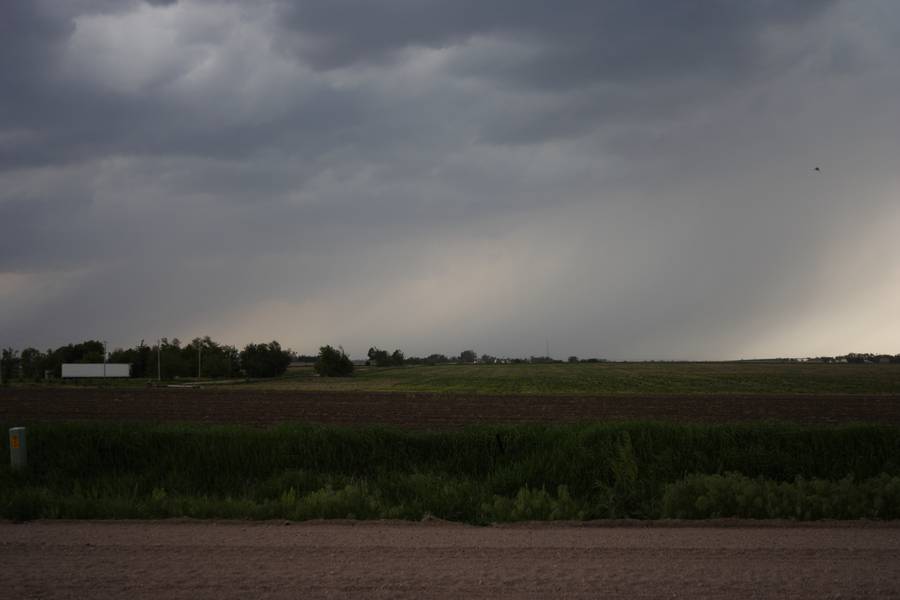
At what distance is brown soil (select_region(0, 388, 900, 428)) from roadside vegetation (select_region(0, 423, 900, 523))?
54.7ft

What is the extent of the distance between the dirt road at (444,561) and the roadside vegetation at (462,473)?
3.14ft

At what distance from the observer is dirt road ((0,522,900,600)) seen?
663 centimetres

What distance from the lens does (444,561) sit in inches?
298

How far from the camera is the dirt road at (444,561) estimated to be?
21.8 ft

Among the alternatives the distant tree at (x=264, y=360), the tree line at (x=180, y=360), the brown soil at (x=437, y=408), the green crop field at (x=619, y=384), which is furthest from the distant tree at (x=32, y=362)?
the brown soil at (x=437, y=408)

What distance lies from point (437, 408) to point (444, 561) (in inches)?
1407

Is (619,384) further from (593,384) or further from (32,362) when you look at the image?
(32,362)

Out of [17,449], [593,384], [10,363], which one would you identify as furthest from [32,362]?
[17,449]

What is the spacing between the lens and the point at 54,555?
7883 millimetres

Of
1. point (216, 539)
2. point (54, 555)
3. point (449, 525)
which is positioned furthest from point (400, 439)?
point (54, 555)

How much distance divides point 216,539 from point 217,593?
7.52 ft

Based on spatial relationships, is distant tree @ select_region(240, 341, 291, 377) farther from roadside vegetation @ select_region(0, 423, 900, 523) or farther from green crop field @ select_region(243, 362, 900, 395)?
roadside vegetation @ select_region(0, 423, 900, 523)

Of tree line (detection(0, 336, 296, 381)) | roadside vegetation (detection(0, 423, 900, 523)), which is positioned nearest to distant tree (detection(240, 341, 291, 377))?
tree line (detection(0, 336, 296, 381))

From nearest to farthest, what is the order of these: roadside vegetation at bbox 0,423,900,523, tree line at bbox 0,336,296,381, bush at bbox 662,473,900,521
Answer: bush at bbox 662,473,900,521 → roadside vegetation at bbox 0,423,900,523 → tree line at bbox 0,336,296,381
